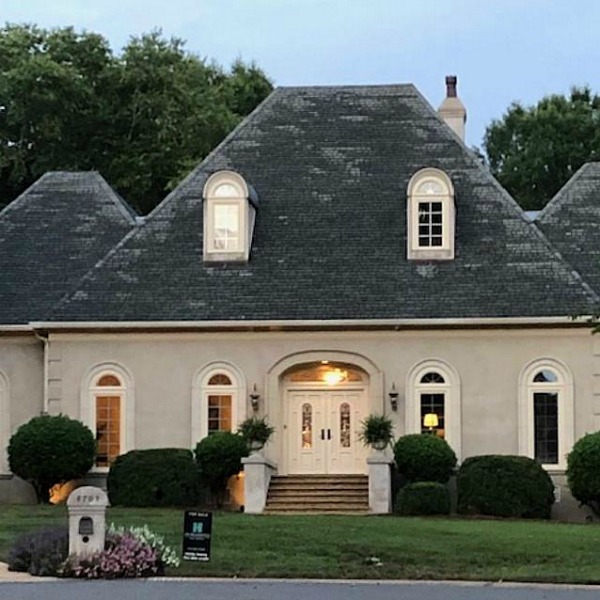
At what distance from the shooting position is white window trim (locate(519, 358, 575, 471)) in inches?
1299

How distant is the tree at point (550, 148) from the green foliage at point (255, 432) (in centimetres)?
3322

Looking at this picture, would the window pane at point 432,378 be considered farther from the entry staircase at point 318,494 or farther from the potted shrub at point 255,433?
the potted shrub at point 255,433

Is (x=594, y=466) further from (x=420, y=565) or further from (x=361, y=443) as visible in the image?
(x=420, y=565)

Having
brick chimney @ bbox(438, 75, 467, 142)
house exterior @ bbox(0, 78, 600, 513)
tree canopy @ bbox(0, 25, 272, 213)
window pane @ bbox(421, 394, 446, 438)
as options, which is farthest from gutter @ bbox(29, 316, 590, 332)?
tree canopy @ bbox(0, 25, 272, 213)

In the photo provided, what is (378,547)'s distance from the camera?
23094 mm

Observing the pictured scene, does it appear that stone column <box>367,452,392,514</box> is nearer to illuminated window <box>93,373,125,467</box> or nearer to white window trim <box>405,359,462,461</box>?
white window trim <box>405,359,462,461</box>

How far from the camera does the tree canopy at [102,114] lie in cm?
5266

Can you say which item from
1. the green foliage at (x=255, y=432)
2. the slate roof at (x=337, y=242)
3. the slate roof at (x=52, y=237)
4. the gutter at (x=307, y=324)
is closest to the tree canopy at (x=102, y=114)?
the slate roof at (x=52, y=237)

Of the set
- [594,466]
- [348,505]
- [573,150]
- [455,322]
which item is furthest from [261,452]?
[573,150]

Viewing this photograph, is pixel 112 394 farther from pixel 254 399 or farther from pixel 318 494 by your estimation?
pixel 318 494

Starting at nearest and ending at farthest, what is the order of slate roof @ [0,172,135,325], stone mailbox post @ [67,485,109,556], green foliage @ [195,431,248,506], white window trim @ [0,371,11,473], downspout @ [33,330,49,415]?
stone mailbox post @ [67,485,109,556], green foliage @ [195,431,248,506], downspout @ [33,330,49,415], white window trim @ [0,371,11,473], slate roof @ [0,172,135,325]

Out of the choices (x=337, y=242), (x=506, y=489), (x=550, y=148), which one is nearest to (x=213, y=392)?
(x=337, y=242)

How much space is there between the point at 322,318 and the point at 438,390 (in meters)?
2.98

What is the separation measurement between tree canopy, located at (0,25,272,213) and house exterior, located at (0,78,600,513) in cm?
1706
